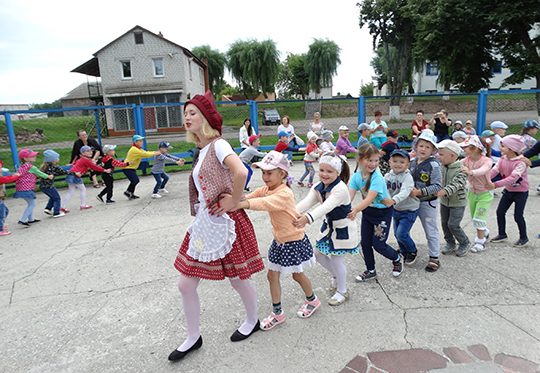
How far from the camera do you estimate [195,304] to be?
2709 millimetres

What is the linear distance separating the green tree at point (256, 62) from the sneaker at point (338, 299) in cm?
3506

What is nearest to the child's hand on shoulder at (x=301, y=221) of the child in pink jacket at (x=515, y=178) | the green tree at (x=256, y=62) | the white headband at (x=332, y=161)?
the white headband at (x=332, y=161)

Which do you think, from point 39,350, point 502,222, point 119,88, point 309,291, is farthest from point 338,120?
point 119,88

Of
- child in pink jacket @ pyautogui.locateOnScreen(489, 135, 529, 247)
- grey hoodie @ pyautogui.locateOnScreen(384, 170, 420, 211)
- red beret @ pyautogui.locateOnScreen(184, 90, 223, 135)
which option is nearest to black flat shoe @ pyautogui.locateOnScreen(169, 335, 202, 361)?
red beret @ pyautogui.locateOnScreen(184, 90, 223, 135)

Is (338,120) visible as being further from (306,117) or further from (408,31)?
(408,31)

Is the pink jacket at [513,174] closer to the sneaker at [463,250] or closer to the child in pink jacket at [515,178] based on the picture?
the child in pink jacket at [515,178]

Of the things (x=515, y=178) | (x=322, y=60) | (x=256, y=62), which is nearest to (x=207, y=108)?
(x=515, y=178)

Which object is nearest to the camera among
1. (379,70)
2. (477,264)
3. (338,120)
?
(477,264)

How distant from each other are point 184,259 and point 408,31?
28.6 m

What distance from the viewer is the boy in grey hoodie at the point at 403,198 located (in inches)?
149

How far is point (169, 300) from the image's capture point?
142 inches

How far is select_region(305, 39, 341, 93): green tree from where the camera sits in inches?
1577

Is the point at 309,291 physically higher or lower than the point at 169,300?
higher

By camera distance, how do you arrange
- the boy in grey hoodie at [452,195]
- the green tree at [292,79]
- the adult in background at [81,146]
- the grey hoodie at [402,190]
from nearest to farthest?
1. the grey hoodie at [402,190]
2. the boy in grey hoodie at [452,195]
3. the adult in background at [81,146]
4. the green tree at [292,79]
